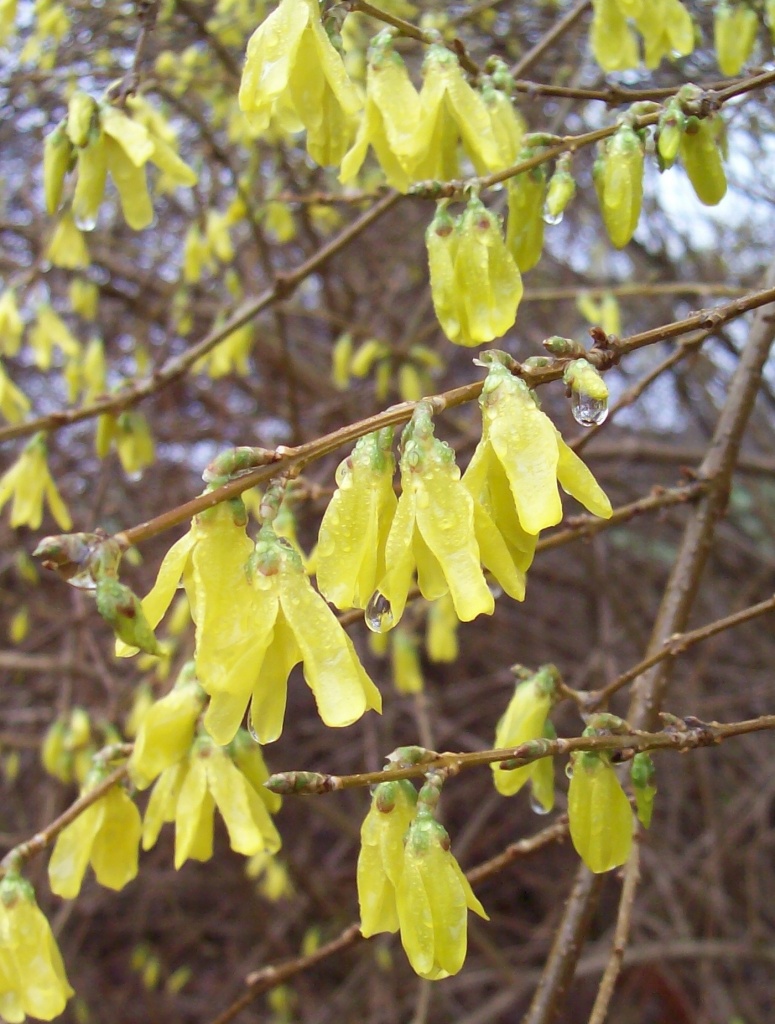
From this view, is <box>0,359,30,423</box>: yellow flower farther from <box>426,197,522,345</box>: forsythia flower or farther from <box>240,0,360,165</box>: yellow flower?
<box>426,197,522,345</box>: forsythia flower

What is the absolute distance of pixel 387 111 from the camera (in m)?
1.37

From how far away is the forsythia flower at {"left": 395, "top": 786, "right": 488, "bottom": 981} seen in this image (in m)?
1.04

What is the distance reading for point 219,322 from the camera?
278cm

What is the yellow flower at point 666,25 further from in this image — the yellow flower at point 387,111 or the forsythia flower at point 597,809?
the forsythia flower at point 597,809

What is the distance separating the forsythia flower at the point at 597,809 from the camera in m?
1.20

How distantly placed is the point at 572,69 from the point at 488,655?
8.55 feet

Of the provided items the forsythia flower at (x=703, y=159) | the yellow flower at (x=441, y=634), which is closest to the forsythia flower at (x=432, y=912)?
the forsythia flower at (x=703, y=159)

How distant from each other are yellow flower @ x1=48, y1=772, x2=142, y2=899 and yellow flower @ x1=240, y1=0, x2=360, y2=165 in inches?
39.7

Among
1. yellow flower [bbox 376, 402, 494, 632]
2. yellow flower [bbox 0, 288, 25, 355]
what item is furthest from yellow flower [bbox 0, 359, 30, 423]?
yellow flower [bbox 376, 402, 494, 632]

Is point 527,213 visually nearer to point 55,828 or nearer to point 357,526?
point 357,526

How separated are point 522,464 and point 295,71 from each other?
2.25ft

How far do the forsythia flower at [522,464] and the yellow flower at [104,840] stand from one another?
2.53 ft

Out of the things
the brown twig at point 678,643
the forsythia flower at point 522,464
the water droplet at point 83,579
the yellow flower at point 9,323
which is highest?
the water droplet at point 83,579

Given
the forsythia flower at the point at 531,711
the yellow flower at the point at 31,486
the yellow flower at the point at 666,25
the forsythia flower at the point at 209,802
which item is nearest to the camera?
the forsythia flower at the point at 209,802
